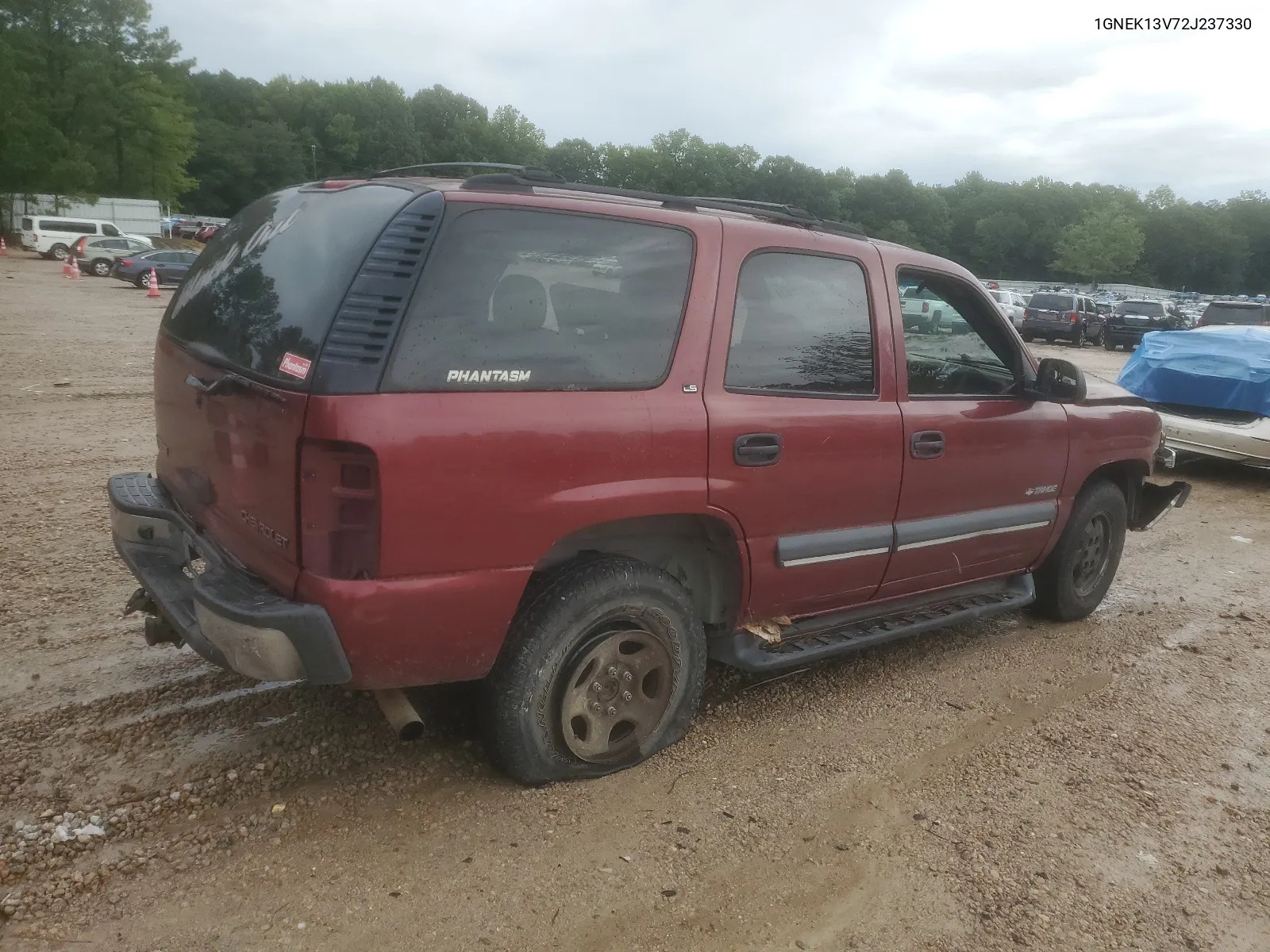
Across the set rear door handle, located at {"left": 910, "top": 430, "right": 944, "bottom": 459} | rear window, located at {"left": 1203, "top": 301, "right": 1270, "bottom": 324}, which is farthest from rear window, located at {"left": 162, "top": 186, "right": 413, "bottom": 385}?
rear window, located at {"left": 1203, "top": 301, "right": 1270, "bottom": 324}

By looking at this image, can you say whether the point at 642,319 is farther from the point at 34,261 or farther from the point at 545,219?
the point at 34,261

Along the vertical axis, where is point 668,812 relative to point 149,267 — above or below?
below

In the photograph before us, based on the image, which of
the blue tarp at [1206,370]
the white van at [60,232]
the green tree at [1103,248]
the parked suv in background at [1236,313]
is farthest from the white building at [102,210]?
the green tree at [1103,248]

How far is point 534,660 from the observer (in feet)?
9.82

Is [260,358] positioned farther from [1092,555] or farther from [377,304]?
[1092,555]

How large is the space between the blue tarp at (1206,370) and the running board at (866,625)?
564cm

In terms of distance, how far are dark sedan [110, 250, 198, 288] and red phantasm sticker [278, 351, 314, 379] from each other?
27944 millimetres

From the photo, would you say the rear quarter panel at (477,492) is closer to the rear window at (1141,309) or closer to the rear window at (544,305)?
the rear window at (544,305)

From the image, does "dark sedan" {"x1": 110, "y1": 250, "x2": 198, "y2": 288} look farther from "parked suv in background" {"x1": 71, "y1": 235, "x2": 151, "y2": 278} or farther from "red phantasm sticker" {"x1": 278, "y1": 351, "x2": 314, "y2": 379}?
"red phantasm sticker" {"x1": 278, "y1": 351, "x2": 314, "y2": 379}

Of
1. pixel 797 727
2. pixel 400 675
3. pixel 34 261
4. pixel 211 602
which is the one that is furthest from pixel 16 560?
pixel 34 261

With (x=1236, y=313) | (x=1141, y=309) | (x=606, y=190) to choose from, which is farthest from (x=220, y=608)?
(x=1141, y=309)

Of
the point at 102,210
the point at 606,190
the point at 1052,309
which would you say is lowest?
the point at 1052,309

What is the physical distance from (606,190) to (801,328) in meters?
0.87

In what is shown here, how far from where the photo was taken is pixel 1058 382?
4.30m
